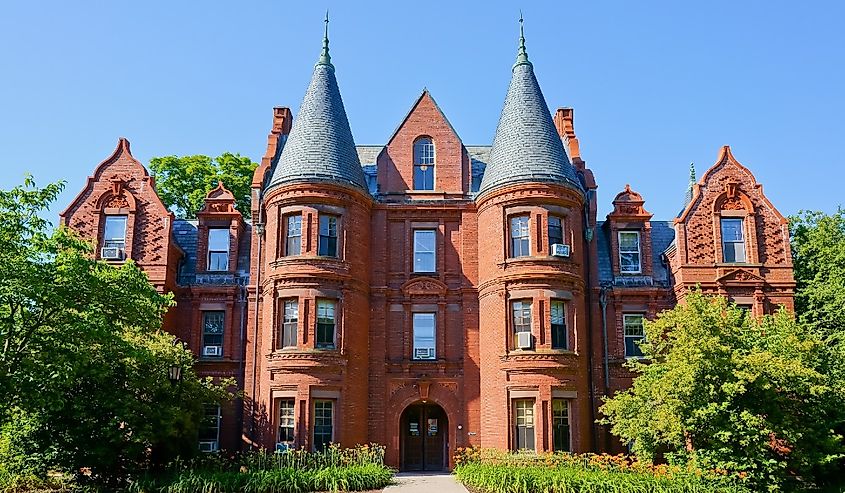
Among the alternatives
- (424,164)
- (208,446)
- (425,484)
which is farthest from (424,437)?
(424,164)

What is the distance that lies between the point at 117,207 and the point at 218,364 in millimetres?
6854

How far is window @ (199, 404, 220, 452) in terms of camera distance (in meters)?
27.1

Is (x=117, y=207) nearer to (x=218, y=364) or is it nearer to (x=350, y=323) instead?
(x=218, y=364)

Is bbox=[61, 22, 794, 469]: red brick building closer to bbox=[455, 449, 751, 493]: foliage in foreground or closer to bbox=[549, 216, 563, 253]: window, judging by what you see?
bbox=[549, 216, 563, 253]: window

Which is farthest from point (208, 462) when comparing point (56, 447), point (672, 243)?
point (672, 243)

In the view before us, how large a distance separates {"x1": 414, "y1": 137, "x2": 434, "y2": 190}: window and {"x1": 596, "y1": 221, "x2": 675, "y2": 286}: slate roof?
6.87 meters

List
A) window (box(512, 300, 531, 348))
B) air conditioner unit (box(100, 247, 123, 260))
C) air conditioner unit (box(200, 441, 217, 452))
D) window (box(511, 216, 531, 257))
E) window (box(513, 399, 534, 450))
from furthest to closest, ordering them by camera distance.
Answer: air conditioner unit (box(100, 247, 123, 260)) < air conditioner unit (box(200, 441, 217, 452)) < window (box(511, 216, 531, 257)) < window (box(512, 300, 531, 348)) < window (box(513, 399, 534, 450))

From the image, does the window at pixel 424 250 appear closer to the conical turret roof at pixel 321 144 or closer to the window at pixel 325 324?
the conical turret roof at pixel 321 144

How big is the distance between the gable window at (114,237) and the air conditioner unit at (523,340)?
46.9 feet

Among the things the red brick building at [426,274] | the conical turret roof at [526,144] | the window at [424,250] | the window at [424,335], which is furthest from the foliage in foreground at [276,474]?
the conical turret roof at [526,144]

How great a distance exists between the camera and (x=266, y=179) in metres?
29.4

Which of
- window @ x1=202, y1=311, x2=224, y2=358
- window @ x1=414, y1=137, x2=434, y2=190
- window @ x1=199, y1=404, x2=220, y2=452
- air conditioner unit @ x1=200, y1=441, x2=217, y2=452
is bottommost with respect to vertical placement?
air conditioner unit @ x1=200, y1=441, x2=217, y2=452

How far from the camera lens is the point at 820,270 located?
29.5 m

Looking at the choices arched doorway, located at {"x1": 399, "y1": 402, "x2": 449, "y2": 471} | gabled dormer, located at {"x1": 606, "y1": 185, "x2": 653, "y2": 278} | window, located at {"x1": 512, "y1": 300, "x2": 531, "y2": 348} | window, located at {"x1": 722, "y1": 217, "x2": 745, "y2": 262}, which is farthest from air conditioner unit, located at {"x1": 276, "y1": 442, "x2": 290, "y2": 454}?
window, located at {"x1": 722, "y1": 217, "x2": 745, "y2": 262}
